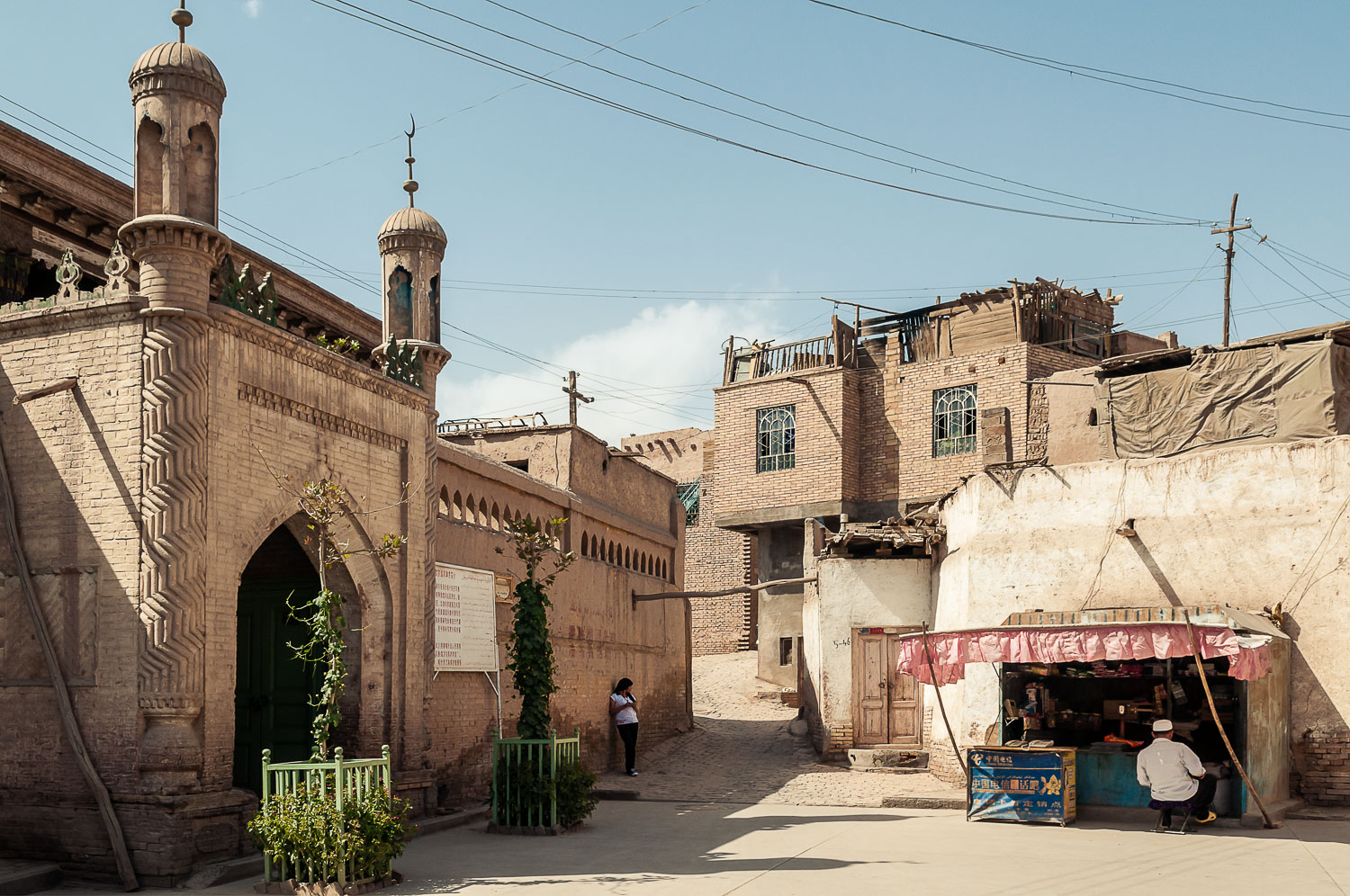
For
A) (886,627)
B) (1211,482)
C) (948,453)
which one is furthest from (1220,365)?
(948,453)

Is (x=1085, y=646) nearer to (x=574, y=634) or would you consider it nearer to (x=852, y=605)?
(x=852, y=605)

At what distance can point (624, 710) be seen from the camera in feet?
66.2

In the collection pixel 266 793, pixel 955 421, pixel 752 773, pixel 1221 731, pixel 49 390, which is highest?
pixel 955 421

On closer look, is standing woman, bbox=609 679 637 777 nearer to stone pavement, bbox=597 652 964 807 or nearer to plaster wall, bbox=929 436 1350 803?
stone pavement, bbox=597 652 964 807

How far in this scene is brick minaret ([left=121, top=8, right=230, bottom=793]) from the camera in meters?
10.4

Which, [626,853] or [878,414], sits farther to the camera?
[878,414]

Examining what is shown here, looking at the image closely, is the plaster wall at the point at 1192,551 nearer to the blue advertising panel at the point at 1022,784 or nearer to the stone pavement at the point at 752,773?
the stone pavement at the point at 752,773

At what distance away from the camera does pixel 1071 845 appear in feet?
38.6

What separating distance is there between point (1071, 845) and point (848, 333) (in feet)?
80.2

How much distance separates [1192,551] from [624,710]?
9.31 m

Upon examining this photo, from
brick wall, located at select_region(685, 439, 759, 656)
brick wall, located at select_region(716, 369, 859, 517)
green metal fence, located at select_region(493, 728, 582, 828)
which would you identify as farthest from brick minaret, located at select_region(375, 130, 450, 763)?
brick wall, located at select_region(685, 439, 759, 656)

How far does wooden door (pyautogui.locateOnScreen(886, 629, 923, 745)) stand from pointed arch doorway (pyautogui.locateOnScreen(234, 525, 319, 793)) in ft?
33.6

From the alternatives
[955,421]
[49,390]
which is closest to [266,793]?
[49,390]

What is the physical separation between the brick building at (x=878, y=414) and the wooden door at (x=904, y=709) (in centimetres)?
1146
